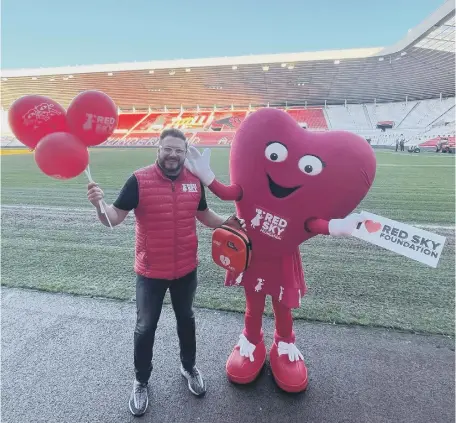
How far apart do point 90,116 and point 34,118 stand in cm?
27

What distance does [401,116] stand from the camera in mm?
28578

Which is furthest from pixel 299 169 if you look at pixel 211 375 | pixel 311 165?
pixel 211 375

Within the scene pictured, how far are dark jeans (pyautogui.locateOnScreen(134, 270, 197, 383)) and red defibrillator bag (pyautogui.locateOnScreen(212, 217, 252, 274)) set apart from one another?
24cm

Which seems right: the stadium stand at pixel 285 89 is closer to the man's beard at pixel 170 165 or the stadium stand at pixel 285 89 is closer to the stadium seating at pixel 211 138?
the stadium seating at pixel 211 138

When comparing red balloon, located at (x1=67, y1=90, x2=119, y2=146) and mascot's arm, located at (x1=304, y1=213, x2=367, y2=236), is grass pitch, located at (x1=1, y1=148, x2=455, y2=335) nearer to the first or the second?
mascot's arm, located at (x1=304, y1=213, x2=367, y2=236)

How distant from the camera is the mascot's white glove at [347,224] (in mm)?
1472

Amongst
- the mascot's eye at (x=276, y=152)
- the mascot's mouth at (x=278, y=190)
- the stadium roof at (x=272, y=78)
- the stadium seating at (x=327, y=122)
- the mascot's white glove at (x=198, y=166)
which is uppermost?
the stadium roof at (x=272, y=78)

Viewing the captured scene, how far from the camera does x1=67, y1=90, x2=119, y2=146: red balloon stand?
5.56ft

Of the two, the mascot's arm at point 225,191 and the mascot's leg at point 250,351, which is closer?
the mascot's arm at point 225,191

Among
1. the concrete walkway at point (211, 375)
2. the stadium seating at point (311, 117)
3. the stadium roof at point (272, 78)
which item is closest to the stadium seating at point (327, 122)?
the stadium seating at point (311, 117)

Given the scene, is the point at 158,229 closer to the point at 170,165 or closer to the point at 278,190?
the point at 170,165

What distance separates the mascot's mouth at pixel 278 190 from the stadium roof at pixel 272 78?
23987 millimetres

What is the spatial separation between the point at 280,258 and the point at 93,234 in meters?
3.42

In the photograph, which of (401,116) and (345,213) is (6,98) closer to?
(401,116)
